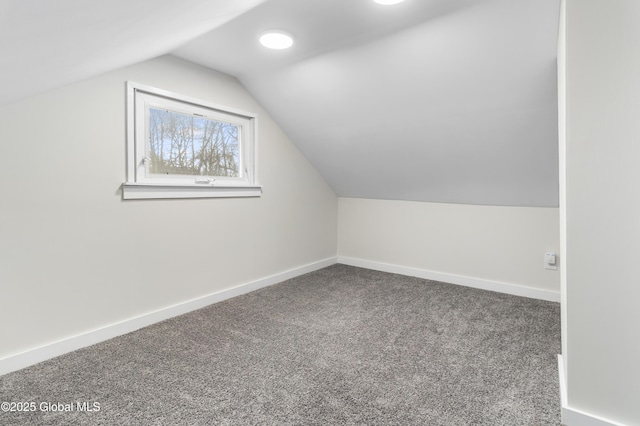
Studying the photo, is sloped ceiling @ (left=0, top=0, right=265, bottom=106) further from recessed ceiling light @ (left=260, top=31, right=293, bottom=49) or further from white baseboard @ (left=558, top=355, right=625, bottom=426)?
white baseboard @ (left=558, top=355, right=625, bottom=426)

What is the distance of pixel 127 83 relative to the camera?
2.21 metres

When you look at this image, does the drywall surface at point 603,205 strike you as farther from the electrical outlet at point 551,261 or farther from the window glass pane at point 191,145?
the window glass pane at point 191,145

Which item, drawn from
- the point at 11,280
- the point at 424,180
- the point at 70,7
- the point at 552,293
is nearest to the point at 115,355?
the point at 11,280

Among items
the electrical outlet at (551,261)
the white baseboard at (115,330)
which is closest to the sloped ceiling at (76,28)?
the white baseboard at (115,330)

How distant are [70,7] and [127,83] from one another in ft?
5.74

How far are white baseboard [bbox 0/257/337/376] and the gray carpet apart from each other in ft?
0.17

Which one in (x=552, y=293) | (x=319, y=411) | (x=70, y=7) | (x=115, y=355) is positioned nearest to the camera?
(x=70, y=7)

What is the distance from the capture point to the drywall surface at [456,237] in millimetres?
2979

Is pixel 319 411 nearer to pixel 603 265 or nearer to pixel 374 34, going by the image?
pixel 603 265

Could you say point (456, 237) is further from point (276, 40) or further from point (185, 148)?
point (185, 148)

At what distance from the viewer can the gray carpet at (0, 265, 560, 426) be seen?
4.82ft

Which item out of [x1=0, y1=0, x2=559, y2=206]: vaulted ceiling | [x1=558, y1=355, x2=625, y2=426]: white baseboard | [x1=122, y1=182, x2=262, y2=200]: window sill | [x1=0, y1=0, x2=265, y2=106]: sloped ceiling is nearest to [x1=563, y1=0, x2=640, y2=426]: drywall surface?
[x1=558, y1=355, x2=625, y2=426]: white baseboard

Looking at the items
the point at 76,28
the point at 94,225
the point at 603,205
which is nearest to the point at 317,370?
the point at 603,205

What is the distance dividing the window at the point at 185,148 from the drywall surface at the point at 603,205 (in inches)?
92.2
